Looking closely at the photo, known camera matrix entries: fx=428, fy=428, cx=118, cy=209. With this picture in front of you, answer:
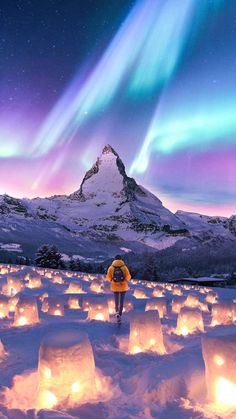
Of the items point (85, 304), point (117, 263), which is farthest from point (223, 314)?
point (85, 304)

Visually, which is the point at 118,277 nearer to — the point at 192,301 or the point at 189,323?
the point at 189,323

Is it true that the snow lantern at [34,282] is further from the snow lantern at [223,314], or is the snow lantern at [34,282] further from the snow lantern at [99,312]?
the snow lantern at [223,314]

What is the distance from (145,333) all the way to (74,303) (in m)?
6.73

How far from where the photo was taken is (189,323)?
10.7 meters

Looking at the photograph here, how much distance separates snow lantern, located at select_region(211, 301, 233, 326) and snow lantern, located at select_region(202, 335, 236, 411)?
20.6 feet

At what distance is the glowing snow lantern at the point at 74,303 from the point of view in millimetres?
14562

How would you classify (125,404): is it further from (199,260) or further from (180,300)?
(199,260)

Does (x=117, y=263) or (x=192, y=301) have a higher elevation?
(x=117, y=263)

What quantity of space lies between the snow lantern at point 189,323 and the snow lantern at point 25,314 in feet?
12.4

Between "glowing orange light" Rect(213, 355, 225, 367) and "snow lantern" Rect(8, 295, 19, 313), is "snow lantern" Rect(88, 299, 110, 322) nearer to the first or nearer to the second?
"snow lantern" Rect(8, 295, 19, 313)

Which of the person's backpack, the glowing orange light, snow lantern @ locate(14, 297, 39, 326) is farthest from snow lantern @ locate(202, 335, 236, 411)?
snow lantern @ locate(14, 297, 39, 326)

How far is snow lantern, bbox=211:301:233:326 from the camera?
11930mm

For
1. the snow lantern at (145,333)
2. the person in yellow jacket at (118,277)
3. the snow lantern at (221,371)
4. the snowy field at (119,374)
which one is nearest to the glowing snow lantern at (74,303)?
the person in yellow jacket at (118,277)

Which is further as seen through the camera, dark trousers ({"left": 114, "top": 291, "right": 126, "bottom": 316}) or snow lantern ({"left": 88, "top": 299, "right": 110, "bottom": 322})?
snow lantern ({"left": 88, "top": 299, "right": 110, "bottom": 322})
